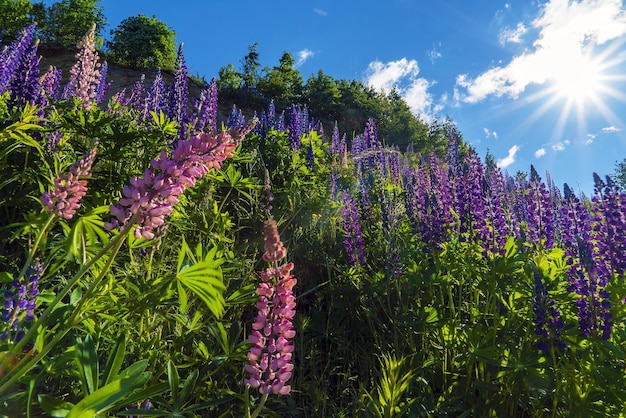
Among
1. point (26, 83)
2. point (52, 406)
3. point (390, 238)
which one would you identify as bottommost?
point (52, 406)

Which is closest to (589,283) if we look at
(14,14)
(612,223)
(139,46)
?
(612,223)

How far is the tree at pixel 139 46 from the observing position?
82.4ft

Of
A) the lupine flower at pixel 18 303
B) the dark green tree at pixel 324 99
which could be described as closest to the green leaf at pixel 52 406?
the lupine flower at pixel 18 303

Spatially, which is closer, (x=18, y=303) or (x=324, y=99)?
(x=18, y=303)

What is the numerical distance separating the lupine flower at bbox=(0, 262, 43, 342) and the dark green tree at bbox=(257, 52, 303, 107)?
911 inches

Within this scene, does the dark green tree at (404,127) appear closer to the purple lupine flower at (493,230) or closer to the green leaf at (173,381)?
the purple lupine flower at (493,230)

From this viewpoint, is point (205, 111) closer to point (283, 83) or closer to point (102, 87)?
point (102, 87)

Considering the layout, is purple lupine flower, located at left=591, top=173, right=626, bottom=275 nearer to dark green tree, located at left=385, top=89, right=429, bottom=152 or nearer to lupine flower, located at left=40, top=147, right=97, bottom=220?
lupine flower, located at left=40, top=147, right=97, bottom=220

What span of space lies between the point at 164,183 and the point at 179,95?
2608 mm

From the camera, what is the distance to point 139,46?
25297 mm

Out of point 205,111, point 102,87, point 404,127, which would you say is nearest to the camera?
point 205,111

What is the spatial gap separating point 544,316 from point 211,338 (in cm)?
171

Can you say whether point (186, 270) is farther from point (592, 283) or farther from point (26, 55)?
point (26, 55)

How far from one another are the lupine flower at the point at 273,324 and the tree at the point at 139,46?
26.4m
